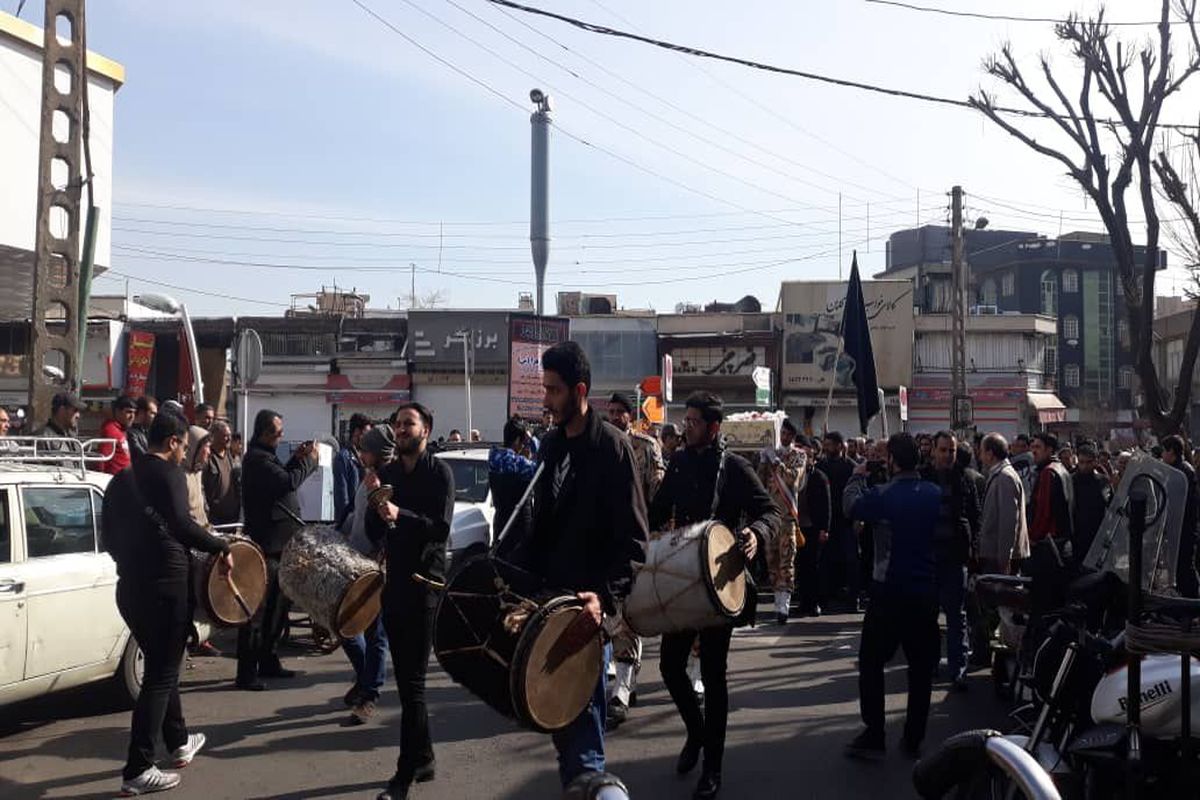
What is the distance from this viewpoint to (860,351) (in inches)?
690

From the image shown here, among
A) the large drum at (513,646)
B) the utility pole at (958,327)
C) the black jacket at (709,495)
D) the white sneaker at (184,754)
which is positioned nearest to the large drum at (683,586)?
the black jacket at (709,495)

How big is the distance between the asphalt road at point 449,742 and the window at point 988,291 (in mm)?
76205

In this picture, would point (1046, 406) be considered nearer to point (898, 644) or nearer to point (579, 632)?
point (898, 644)

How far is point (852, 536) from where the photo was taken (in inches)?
593

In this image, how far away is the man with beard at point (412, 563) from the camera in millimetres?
6449

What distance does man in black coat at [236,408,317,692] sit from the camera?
9539mm

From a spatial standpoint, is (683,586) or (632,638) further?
(632,638)

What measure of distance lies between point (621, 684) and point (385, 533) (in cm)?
261

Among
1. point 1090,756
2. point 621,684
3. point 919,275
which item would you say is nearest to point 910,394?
point 919,275

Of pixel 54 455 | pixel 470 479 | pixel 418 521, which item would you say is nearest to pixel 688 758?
pixel 418 521

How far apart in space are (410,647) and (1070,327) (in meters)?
80.5

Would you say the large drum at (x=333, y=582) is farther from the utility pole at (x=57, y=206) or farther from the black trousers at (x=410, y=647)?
the utility pole at (x=57, y=206)

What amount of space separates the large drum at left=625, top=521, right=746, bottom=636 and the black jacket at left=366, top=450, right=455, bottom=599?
1431 millimetres

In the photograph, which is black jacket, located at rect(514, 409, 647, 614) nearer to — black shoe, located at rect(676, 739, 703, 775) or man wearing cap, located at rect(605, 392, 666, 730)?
man wearing cap, located at rect(605, 392, 666, 730)
